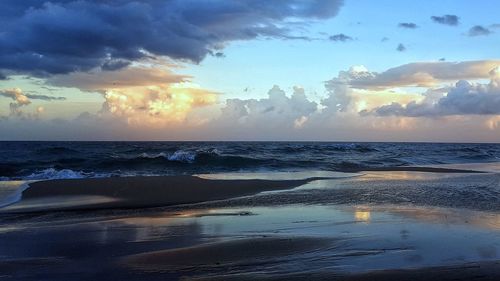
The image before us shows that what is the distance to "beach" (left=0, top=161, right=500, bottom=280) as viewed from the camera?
7.18 m

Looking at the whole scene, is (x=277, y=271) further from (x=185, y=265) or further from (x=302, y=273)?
(x=185, y=265)

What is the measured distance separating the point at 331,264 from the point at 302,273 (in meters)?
0.72

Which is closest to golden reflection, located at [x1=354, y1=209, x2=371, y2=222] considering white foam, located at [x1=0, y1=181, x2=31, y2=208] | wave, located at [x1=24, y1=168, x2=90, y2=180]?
white foam, located at [x1=0, y1=181, x2=31, y2=208]

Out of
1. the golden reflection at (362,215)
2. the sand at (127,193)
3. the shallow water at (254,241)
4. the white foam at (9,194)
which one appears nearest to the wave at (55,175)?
the white foam at (9,194)

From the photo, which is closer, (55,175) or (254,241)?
(254,241)

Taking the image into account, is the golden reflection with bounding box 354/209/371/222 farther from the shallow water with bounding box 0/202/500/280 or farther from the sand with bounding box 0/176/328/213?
the sand with bounding box 0/176/328/213

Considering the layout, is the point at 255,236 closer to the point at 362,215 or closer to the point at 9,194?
the point at 362,215

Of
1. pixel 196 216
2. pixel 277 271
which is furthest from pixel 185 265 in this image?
pixel 196 216

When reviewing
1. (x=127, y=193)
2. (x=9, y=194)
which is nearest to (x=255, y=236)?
(x=127, y=193)

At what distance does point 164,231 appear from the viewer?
1069cm

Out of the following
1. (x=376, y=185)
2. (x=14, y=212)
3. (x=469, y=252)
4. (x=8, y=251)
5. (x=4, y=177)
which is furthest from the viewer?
(x=4, y=177)

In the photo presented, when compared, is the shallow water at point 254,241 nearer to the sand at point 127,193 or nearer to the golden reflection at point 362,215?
the golden reflection at point 362,215

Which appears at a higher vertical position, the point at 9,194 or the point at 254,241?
the point at 254,241

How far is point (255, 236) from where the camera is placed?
9.79m
